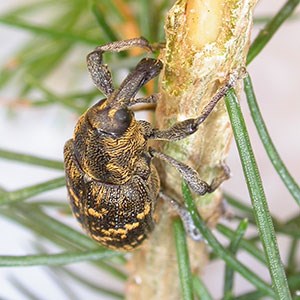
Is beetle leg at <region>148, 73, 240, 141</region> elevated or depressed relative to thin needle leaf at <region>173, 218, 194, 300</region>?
elevated

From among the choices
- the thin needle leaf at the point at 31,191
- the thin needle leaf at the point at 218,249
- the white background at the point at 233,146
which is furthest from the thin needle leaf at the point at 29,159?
the white background at the point at 233,146

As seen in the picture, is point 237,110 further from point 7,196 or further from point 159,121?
point 7,196

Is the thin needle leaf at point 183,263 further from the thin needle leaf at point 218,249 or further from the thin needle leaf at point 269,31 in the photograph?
the thin needle leaf at point 269,31

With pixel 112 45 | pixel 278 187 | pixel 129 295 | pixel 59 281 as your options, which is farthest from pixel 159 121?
pixel 278 187

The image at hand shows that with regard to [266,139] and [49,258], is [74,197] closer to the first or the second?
[49,258]

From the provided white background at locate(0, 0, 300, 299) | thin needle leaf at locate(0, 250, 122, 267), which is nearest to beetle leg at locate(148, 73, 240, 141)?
thin needle leaf at locate(0, 250, 122, 267)

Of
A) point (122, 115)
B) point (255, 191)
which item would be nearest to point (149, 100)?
point (122, 115)

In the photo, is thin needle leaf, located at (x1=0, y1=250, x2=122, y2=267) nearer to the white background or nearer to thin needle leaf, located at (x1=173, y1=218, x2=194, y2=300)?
thin needle leaf, located at (x1=173, y1=218, x2=194, y2=300)
